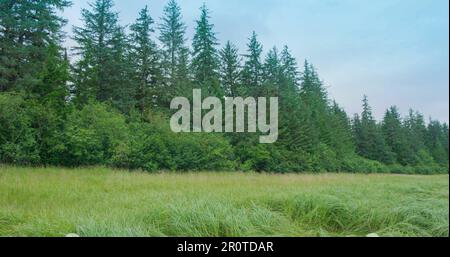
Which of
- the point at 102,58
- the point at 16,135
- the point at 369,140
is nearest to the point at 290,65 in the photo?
the point at 369,140

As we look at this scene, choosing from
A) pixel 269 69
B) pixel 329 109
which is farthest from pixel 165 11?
pixel 329 109

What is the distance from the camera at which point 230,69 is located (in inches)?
963

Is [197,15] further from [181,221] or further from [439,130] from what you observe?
[439,130]

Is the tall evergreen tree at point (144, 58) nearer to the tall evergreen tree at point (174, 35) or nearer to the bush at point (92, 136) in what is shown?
the tall evergreen tree at point (174, 35)

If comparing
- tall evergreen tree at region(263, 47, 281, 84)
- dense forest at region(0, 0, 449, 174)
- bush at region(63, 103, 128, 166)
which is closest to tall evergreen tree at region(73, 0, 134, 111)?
dense forest at region(0, 0, 449, 174)

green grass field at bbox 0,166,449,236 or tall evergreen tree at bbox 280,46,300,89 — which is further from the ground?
tall evergreen tree at bbox 280,46,300,89

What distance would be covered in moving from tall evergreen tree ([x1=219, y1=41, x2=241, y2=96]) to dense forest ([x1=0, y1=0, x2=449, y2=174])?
9 centimetres

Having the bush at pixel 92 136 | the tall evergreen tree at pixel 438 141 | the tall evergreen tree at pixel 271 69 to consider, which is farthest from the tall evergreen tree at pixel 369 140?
the bush at pixel 92 136

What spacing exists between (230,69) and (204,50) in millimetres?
2822

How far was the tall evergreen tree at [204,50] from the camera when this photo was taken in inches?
907

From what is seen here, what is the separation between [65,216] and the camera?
3.81 m

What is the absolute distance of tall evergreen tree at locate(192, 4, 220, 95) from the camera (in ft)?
75.6

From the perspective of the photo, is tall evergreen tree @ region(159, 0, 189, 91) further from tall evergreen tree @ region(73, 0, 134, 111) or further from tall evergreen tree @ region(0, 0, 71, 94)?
tall evergreen tree @ region(0, 0, 71, 94)

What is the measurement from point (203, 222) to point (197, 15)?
2346 centimetres
